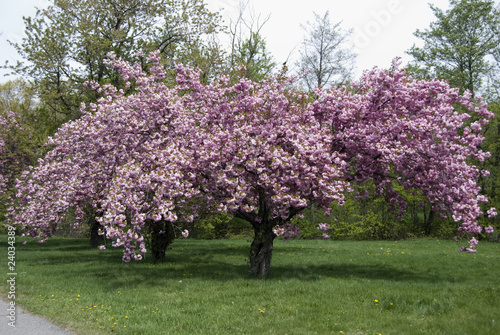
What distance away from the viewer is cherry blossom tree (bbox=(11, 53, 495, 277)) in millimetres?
10992

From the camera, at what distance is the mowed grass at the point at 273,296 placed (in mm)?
7871

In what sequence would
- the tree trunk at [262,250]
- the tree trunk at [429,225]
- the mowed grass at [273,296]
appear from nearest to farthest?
the mowed grass at [273,296] < the tree trunk at [262,250] < the tree trunk at [429,225]

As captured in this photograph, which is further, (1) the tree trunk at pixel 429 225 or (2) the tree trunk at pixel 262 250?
(1) the tree trunk at pixel 429 225

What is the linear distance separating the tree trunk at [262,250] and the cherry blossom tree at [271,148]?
0.11 feet

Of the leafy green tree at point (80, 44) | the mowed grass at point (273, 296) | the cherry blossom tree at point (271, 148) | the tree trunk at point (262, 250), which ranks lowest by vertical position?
the mowed grass at point (273, 296)

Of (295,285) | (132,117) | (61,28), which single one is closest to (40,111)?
(61,28)

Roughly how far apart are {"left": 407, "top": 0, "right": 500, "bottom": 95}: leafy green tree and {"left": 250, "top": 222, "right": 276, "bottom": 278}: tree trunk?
27.2 m

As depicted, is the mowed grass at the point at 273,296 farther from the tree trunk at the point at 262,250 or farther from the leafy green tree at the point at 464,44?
the leafy green tree at the point at 464,44

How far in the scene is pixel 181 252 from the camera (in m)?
20.6

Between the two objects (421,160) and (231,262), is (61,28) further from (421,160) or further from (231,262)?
(421,160)

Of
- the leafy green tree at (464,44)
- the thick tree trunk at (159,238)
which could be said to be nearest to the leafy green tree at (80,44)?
the thick tree trunk at (159,238)

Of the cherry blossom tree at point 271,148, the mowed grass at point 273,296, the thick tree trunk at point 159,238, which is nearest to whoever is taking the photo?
→ the mowed grass at point 273,296

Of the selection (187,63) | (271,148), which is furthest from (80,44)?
(271,148)

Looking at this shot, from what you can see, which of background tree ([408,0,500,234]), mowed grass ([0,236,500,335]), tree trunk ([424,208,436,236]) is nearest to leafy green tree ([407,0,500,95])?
background tree ([408,0,500,234])
